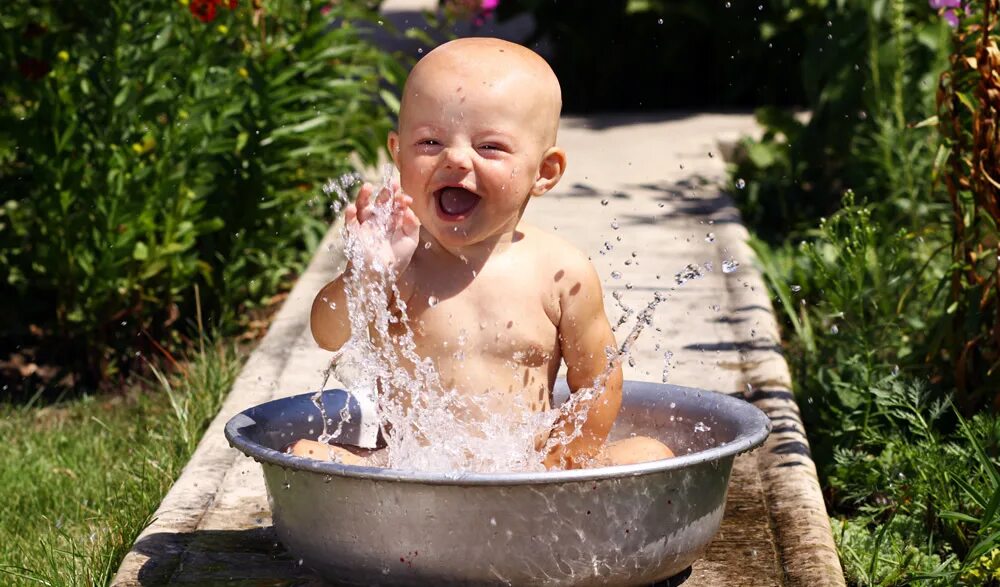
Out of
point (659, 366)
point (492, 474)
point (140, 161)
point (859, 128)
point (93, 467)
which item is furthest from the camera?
point (859, 128)

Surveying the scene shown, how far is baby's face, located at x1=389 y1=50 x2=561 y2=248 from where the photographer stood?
250 centimetres

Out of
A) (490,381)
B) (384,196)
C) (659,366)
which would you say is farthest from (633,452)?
(659,366)

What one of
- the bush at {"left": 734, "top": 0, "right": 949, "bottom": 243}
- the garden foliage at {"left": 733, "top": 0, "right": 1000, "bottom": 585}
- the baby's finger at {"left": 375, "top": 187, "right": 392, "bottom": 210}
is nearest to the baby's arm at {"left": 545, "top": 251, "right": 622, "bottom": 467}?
the baby's finger at {"left": 375, "top": 187, "right": 392, "bottom": 210}

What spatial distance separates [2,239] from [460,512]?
253 centimetres

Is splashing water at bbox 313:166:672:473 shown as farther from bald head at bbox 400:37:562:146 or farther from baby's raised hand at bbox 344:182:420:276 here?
bald head at bbox 400:37:562:146

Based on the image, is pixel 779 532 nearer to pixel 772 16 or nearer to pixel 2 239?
pixel 2 239

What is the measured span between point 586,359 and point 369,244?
1.65ft

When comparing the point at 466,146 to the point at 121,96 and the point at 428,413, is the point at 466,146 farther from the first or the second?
the point at 121,96

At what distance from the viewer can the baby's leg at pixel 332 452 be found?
250 cm

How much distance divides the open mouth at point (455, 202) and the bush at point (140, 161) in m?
1.67

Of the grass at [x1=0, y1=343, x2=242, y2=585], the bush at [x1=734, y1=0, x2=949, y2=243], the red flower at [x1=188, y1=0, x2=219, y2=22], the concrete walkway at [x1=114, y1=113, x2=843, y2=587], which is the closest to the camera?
the concrete walkway at [x1=114, y1=113, x2=843, y2=587]

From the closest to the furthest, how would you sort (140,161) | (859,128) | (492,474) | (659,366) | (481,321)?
1. (492,474)
2. (481,321)
3. (659,366)
4. (140,161)
5. (859,128)

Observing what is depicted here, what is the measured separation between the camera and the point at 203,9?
13.5 ft

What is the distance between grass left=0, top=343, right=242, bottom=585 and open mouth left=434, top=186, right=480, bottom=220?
95 cm
